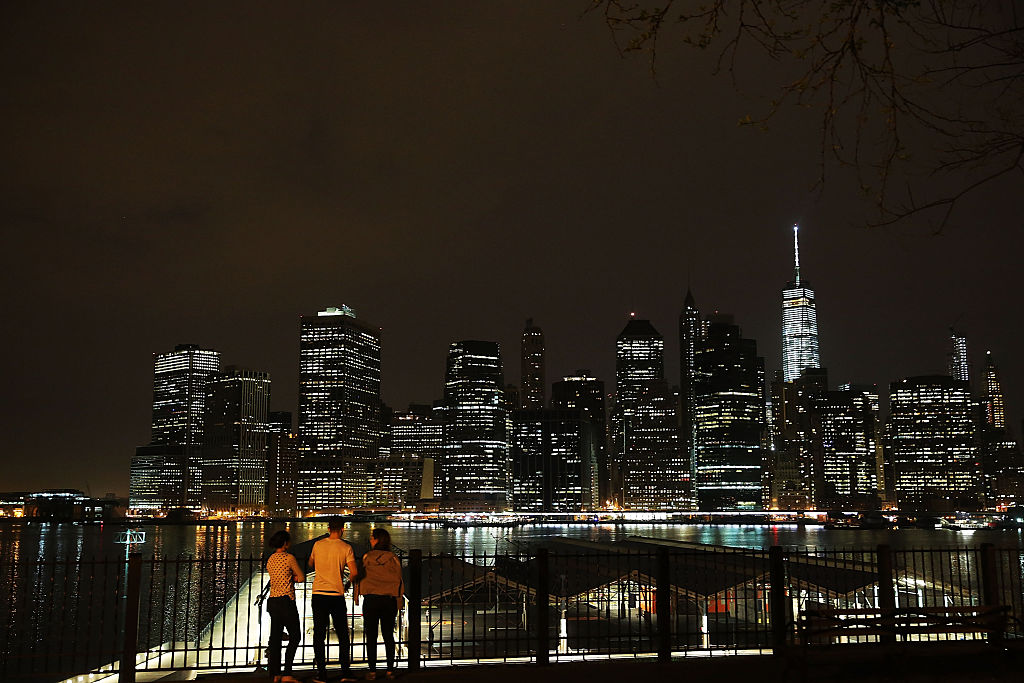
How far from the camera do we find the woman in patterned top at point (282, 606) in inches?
446

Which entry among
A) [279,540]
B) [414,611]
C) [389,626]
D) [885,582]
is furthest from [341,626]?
[885,582]

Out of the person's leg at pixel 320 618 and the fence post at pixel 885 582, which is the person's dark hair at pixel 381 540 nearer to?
the person's leg at pixel 320 618

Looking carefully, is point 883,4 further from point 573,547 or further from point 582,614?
point 573,547

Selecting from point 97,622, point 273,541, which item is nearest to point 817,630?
point 273,541

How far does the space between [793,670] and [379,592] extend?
538cm

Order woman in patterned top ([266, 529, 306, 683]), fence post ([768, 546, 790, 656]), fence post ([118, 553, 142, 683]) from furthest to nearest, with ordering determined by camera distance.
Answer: fence post ([768, 546, 790, 656]) < fence post ([118, 553, 142, 683]) < woman in patterned top ([266, 529, 306, 683])

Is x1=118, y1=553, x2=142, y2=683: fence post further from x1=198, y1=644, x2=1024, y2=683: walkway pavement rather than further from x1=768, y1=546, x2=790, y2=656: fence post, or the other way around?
x1=768, y1=546, x2=790, y2=656: fence post

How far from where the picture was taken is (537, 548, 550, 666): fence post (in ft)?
40.1

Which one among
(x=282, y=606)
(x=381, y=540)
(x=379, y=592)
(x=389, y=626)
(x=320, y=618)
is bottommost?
(x=389, y=626)

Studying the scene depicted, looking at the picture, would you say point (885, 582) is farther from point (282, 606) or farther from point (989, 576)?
point (282, 606)

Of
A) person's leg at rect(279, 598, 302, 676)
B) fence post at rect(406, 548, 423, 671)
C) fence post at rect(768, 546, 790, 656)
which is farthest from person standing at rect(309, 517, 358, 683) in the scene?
fence post at rect(768, 546, 790, 656)

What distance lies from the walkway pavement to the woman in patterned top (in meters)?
0.34

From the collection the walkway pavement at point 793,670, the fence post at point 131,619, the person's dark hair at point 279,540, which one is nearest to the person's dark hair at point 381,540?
the person's dark hair at point 279,540

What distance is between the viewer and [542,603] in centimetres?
1239
